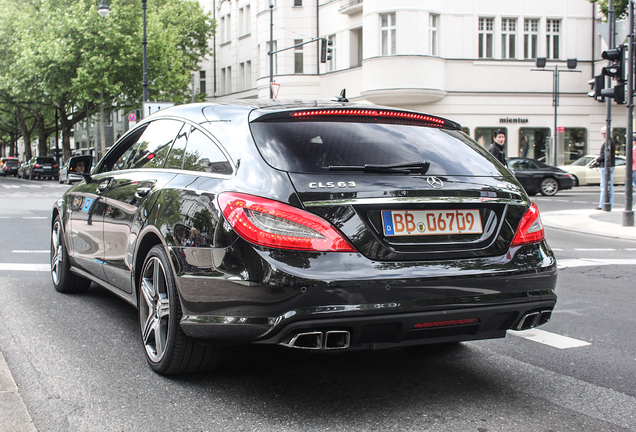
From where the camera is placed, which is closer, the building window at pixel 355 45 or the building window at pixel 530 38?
the building window at pixel 530 38

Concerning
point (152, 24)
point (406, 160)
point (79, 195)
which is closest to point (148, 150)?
point (79, 195)

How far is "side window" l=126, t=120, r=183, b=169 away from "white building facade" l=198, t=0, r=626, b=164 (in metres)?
29.1

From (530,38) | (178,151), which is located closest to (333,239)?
(178,151)

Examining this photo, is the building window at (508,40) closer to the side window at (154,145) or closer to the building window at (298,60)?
the building window at (298,60)

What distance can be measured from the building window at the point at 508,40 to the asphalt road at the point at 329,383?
31.7m

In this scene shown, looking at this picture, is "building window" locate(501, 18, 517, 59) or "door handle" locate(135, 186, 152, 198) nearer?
"door handle" locate(135, 186, 152, 198)

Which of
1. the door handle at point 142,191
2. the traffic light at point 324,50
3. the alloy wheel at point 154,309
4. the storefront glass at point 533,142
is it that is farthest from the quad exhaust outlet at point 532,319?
the storefront glass at point 533,142

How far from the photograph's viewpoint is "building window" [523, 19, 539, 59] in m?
35.7

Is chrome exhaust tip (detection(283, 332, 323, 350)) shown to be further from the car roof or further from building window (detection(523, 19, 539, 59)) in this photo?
building window (detection(523, 19, 539, 59))

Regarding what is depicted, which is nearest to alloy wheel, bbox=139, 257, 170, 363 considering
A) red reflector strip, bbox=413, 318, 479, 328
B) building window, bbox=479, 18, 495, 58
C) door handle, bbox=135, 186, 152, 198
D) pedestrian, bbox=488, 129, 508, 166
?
door handle, bbox=135, 186, 152, 198

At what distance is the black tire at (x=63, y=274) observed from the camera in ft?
20.6

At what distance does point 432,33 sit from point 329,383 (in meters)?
32.6

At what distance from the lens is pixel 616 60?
46.5 feet

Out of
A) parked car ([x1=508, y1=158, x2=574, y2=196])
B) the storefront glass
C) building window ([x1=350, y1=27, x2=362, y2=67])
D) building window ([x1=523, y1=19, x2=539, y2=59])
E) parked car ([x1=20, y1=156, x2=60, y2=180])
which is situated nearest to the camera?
parked car ([x1=508, y1=158, x2=574, y2=196])
